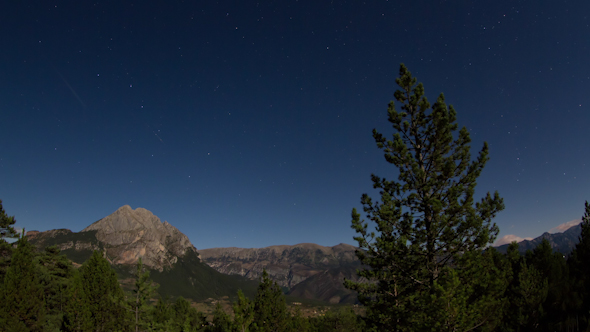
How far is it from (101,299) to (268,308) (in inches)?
790

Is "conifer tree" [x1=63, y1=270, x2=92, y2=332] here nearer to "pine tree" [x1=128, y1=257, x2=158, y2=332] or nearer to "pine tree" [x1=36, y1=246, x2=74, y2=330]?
"pine tree" [x1=36, y1=246, x2=74, y2=330]

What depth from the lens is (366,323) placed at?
15.5 m

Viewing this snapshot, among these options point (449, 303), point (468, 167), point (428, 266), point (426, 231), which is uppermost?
point (468, 167)

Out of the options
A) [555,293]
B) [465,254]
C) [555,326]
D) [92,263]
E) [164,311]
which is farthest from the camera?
[164,311]

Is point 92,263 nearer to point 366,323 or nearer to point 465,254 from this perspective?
point 366,323

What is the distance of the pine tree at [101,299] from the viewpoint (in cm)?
3394

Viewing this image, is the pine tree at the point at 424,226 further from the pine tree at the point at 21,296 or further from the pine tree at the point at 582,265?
the pine tree at the point at 21,296

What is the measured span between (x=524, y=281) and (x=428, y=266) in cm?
2667

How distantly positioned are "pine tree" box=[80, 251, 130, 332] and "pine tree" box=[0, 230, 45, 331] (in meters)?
4.84

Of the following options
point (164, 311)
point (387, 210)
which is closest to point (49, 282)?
point (164, 311)

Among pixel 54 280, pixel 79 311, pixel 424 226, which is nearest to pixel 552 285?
pixel 424 226

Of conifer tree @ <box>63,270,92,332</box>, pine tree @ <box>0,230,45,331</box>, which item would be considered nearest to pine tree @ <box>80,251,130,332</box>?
conifer tree @ <box>63,270,92,332</box>

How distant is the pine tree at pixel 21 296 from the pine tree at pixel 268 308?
22.5 m

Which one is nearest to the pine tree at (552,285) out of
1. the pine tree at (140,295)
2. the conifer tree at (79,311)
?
the pine tree at (140,295)
